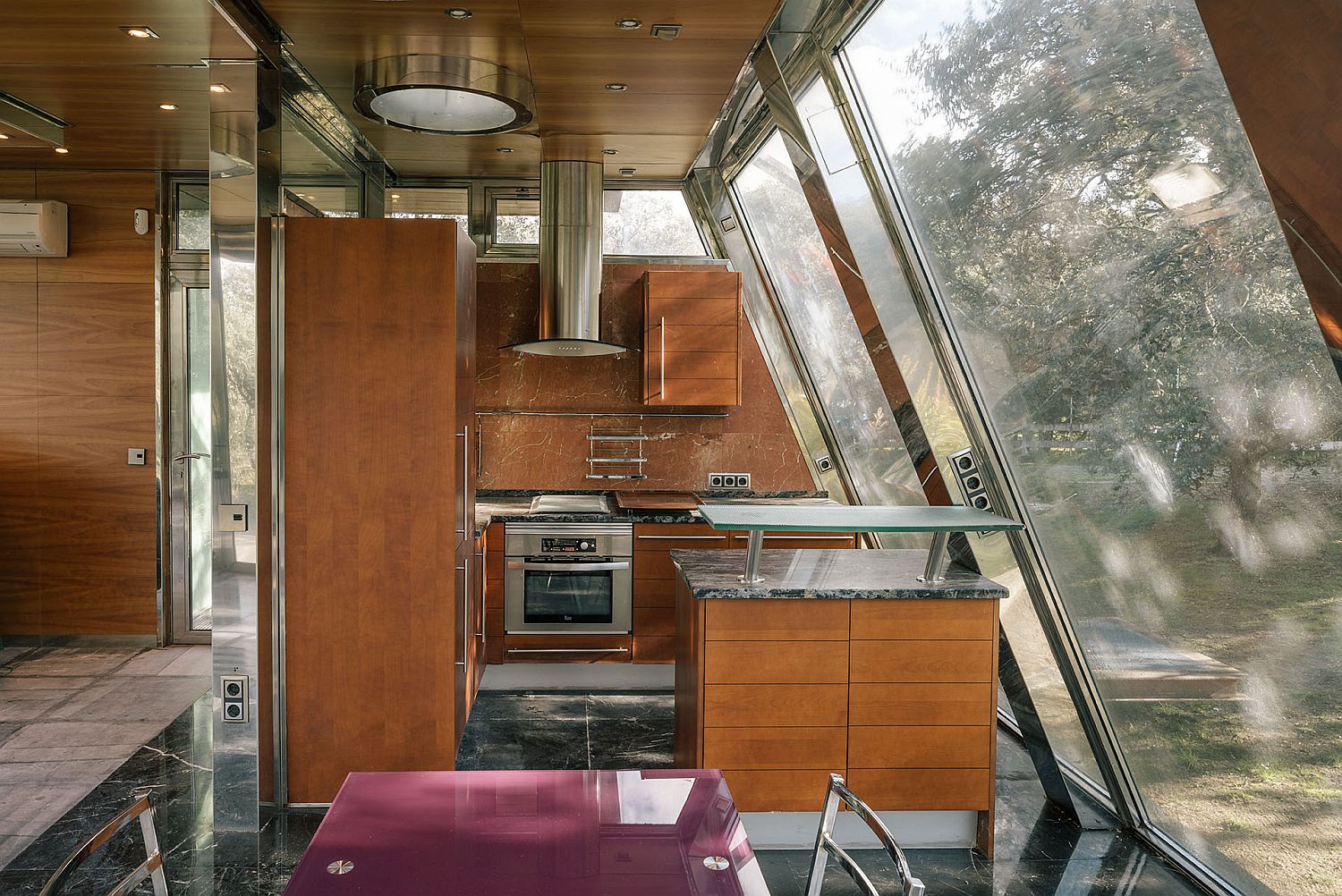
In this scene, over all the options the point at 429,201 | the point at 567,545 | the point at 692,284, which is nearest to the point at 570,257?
the point at 692,284

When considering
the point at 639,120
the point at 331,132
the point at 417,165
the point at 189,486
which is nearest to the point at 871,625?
the point at 639,120

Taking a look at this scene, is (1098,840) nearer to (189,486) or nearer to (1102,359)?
(1102,359)

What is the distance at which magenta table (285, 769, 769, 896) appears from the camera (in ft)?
4.85

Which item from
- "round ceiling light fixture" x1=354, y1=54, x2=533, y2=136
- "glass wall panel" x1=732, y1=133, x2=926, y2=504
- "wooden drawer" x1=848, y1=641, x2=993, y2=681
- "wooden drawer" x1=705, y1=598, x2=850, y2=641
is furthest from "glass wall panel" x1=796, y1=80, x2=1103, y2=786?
"round ceiling light fixture" x1=354, y1=54, x2=533, y2=136

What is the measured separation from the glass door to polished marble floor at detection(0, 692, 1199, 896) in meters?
1.60

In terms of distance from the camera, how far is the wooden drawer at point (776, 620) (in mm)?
3148

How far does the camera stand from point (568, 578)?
5027 mm

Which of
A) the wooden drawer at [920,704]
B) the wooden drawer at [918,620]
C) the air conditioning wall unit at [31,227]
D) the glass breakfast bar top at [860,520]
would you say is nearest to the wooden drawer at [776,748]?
the wooden drawer at [920,704]

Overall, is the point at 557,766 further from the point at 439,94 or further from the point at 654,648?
the point at 439,94

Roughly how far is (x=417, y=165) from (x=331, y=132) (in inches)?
39.7

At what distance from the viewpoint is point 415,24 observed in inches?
138

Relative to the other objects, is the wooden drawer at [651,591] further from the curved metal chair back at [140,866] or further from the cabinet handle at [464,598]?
the curved metal chair back at [140,866]

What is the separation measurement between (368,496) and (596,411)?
2461 millimetres

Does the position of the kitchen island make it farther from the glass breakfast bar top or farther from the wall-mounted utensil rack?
the wall-mounted utensil rack
